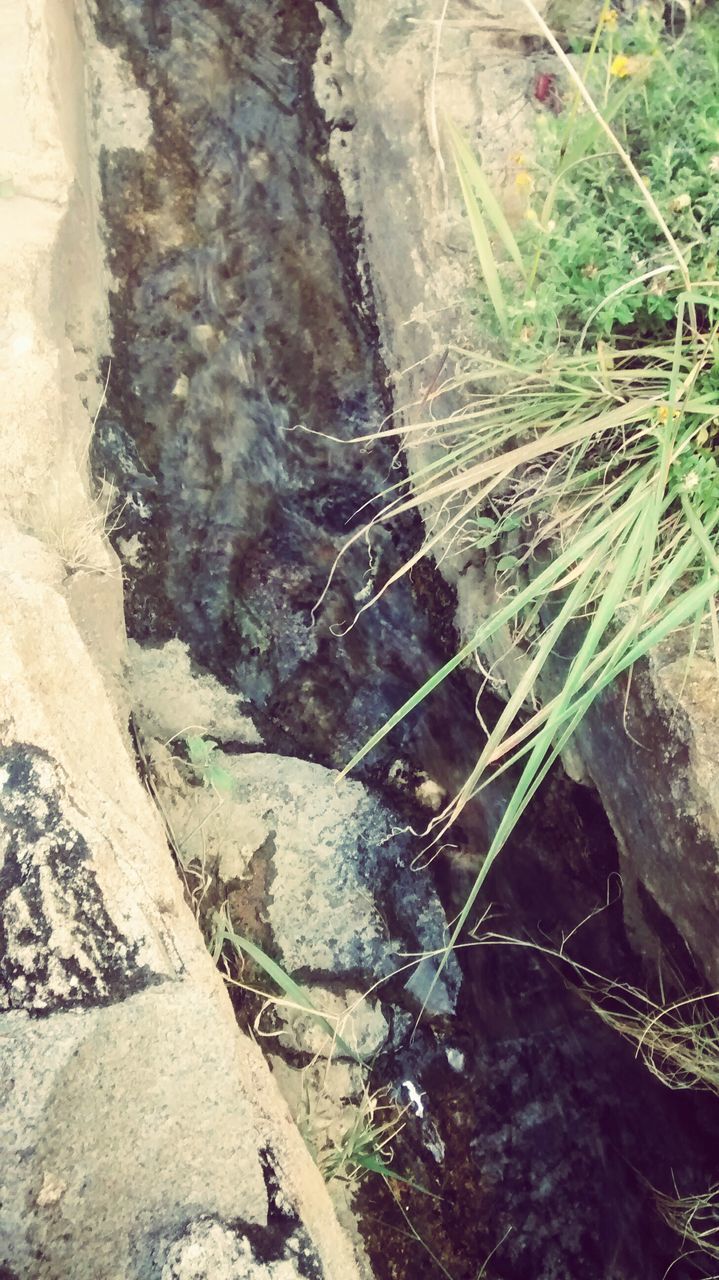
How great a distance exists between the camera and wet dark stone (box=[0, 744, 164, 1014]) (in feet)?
4.09

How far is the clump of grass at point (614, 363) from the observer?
1.18 m

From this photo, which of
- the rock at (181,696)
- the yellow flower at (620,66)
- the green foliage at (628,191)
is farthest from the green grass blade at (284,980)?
the yellow flower at (620,66)

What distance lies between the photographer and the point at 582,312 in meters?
1.34

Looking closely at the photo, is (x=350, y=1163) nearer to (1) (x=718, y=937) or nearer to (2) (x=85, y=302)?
(1) (x=718, y=937)

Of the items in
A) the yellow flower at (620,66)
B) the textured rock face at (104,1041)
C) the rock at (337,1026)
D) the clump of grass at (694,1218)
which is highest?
the yellow flower at (620,66)

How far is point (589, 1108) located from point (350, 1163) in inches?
23.4

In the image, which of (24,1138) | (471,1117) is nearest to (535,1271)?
(471,1117)

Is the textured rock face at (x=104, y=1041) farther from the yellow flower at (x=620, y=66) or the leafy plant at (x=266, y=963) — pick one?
the yellow flower at (x=620, y=66)

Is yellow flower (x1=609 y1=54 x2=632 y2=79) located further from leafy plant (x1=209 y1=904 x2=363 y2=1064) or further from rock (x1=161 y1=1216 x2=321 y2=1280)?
rock (x1=161 y1=1216 x2=321 y2=1280)

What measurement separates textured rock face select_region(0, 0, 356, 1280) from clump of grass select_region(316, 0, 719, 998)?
1.50 feet

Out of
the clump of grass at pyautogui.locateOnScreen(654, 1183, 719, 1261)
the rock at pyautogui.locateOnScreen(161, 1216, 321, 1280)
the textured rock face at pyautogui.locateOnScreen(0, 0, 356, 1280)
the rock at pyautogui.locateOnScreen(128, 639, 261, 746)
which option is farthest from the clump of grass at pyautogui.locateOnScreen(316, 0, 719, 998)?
the clump of grass at pyautogui.locateOnScreen(654, 1183, 719, 1261)

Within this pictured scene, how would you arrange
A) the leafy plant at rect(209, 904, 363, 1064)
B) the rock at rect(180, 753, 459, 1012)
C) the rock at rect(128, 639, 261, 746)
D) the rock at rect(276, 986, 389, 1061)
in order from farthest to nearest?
the rock at rect(128, 639, 261, 746) → the rock at rect(180, 753, 459, 1012) → the rock at rect(276, 986, 389, 1061) → the leafy plant at rect(209, 904, 363, 1064)

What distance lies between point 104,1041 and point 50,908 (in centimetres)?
23

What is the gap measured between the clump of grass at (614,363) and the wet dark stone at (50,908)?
0.49 m
